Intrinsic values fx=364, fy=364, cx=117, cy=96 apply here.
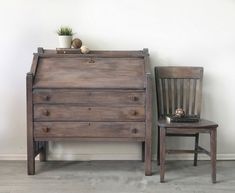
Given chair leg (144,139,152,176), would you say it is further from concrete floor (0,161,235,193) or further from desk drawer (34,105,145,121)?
desk drawer (34,105,145,121)

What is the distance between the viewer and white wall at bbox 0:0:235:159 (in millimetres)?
3705

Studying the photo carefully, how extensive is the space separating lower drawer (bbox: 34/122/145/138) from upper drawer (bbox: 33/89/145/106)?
0.19 meters

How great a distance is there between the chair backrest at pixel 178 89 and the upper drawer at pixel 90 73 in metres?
0.32

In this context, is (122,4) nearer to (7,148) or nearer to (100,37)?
(100,37)

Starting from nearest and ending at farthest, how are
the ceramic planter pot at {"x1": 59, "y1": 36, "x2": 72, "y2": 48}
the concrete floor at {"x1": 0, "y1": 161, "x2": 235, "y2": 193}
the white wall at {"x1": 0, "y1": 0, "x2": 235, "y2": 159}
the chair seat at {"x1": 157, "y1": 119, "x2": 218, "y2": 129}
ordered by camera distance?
1. the concrete floor at {"x1": 0, "y1": 161, "x2": 235, "y2": 193}
2. the chair seat at {"x1": 157, "y1": 119, "x2": 218, "y2": 129}
3. the ceramic planter pot at {"x1": 59, "y1": 36, "x2": 72, "y2": 48}
4. the white wall at {"x1": 0, "y1": 0, "x2": 235, "y2": 159}

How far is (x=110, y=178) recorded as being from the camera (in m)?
3.22

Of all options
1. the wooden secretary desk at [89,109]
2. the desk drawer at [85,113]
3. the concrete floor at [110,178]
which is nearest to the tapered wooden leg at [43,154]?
the concrete floor at [110,178]

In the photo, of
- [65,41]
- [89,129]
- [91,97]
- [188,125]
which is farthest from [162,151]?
[65,41]

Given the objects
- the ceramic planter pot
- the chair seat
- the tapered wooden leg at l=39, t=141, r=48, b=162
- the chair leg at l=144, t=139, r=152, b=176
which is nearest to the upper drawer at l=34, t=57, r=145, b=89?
the ceramic planter pot

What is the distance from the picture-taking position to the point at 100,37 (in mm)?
3742

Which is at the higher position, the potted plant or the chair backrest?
the potted plant

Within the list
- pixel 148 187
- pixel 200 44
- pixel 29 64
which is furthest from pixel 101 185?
pixel 200 44

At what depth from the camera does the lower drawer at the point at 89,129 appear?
10.7 feet

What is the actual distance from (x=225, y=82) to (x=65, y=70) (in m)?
1.65
